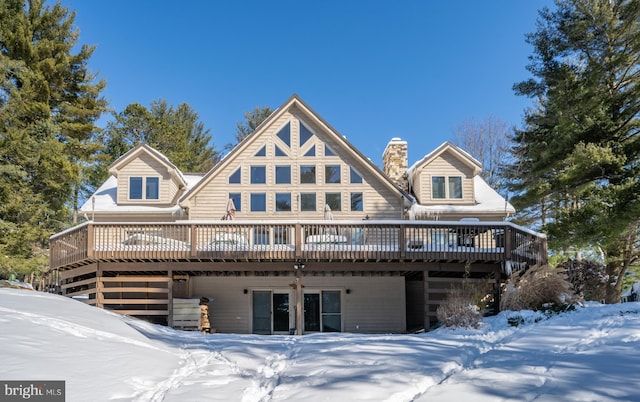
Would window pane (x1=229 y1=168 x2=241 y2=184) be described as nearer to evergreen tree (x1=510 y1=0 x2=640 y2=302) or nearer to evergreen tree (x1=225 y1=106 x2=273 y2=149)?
evergreen tree (x1=510 y1=0 x2=640 y2=302)

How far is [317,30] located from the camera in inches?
1121

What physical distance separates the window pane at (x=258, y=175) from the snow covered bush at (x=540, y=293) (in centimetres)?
960

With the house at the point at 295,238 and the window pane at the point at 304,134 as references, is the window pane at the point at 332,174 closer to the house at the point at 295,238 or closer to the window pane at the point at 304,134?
the house at the point at 295,238

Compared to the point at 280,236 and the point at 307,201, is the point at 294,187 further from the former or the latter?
the point at 280,236

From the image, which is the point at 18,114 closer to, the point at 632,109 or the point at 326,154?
the point at 326,154

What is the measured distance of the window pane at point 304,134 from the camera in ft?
61.4

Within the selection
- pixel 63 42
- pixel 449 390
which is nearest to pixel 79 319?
pixel 449 390

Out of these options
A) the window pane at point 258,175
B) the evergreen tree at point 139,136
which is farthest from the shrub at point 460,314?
the evergreen tree at point 139,136

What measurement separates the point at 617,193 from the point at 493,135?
45.3ft

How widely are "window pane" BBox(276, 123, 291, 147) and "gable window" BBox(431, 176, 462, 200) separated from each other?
18.8 feet

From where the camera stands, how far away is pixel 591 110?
1738 centimetres

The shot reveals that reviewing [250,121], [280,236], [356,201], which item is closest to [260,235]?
[280,236]

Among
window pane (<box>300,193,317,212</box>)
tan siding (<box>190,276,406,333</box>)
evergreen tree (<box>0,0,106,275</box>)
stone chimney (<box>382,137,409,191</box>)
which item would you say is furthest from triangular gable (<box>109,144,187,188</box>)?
stone chimney (<box>382,137,409,191</box>)

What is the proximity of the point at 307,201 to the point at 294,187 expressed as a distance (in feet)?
2.34
